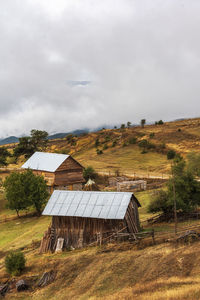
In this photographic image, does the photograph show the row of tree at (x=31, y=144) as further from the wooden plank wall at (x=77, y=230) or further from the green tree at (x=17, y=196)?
the wooden plank wall at (x=77, y=230)

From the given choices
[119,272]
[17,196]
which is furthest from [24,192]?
[119,272]

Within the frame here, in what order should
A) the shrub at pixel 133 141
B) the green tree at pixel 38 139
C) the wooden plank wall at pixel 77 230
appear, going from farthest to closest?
1. the shrub at pixel 133 141
2. the green tree at pixel 38 139
3. the wooden plank wall at pixel 77 230

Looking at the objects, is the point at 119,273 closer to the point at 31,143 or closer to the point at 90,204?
the point at 90,204

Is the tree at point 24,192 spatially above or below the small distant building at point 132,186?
above

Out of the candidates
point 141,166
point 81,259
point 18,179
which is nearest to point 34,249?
point 81,259

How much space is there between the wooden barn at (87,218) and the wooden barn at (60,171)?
2267 centimetres

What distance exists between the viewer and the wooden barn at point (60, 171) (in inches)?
2024

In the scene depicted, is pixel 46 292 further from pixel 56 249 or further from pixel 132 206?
pixel 132 206

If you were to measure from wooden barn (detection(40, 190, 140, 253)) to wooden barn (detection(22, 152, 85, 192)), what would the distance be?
22670 millimetres

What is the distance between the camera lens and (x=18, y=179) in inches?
1656

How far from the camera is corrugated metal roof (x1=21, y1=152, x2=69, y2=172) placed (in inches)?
2060

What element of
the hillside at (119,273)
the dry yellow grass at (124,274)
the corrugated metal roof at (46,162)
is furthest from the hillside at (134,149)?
the dry yellow grass at (124,274)

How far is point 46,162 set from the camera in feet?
179

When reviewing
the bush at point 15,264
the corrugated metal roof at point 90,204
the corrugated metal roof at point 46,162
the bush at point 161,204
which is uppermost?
the corrugated metal roof at point 46,162
